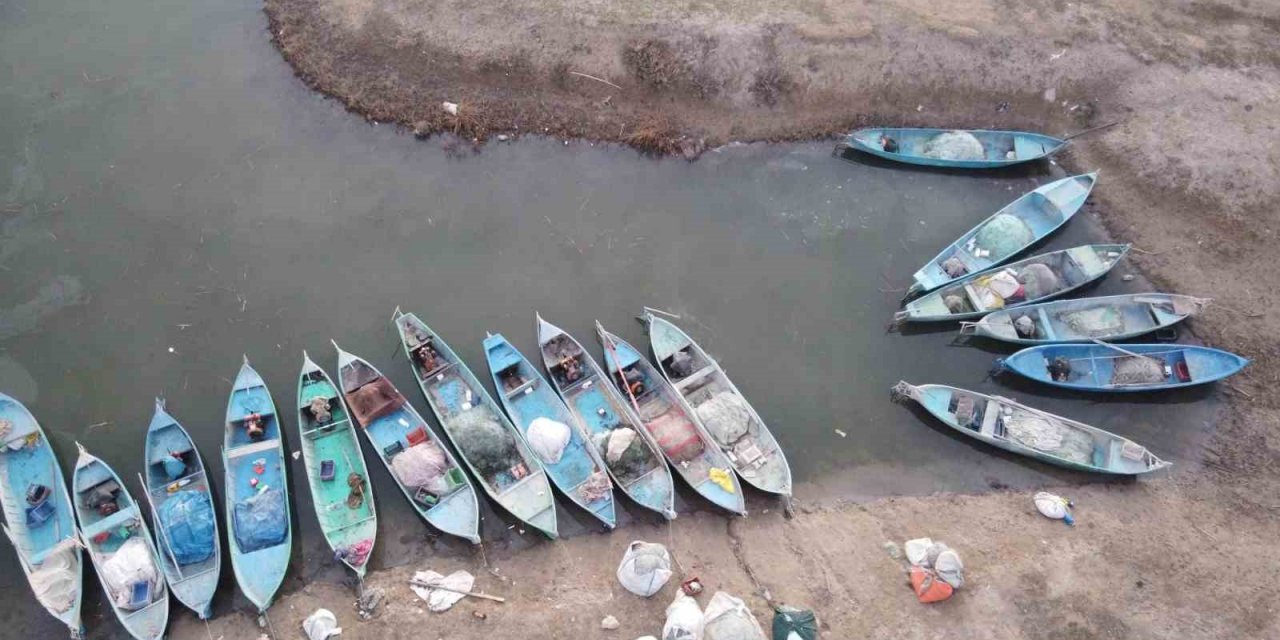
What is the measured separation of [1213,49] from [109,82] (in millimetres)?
43444

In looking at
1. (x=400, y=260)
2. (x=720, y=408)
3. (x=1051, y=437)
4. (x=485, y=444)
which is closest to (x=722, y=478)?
(x=720, y=408)

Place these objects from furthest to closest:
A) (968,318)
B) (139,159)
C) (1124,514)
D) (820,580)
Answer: (139,159), (968,318), (1124,514), (820,580)

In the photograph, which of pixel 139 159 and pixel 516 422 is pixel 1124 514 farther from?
pixel 139 159

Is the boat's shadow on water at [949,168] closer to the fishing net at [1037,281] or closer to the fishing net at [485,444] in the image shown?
the fishing net at [1037,281]

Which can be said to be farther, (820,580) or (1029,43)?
Result: (1029,43)

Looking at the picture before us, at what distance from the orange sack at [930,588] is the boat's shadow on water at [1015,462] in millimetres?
4077

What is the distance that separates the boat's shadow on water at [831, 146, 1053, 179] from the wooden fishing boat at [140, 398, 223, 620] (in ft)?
75.7

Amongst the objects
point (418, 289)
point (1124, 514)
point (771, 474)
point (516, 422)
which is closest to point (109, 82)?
point (418, 289)

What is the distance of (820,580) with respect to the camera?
703 inches

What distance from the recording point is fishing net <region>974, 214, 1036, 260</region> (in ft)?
75.4

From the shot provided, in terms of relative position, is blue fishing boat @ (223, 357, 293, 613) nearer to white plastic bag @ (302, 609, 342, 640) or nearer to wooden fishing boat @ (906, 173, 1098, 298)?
white plastic bag @ (302, 609, 342, 640)

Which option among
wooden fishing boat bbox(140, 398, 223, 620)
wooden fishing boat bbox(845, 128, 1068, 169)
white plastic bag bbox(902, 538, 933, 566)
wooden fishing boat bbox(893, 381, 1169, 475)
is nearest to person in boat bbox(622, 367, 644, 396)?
wooden fishing boat bbox(893, 381, 1169, 475)

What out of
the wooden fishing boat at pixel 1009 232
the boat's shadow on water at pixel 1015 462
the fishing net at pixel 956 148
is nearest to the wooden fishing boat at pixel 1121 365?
the boat's shadow on water at pixel 1015 462

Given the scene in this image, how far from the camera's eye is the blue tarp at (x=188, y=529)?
677 inches
